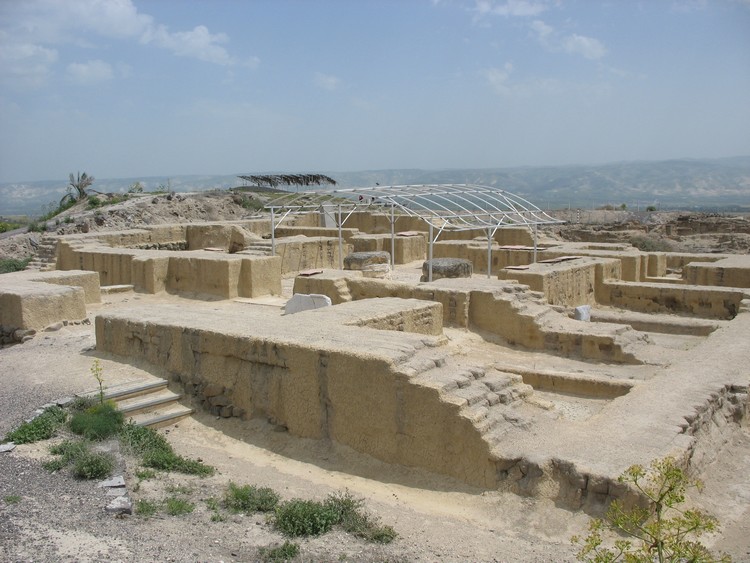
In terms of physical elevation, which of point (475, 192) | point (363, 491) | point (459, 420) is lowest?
point (363, 491)

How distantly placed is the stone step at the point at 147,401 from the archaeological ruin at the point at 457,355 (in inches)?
3.1

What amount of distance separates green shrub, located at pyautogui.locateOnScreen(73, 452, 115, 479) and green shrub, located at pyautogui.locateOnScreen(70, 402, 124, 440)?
750mm

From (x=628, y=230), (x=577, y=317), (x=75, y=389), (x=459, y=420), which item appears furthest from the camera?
(x=628, y=230)

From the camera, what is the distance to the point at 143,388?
318 inches

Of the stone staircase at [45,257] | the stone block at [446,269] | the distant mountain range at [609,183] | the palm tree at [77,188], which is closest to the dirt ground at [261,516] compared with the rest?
the stone block at [446,269]

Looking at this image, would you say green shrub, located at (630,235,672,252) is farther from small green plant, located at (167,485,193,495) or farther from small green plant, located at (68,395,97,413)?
small green plant, located at (167,485,193,495)

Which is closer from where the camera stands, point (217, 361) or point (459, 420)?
point (459, 420)

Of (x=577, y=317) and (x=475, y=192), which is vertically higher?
(x=475, y=192)

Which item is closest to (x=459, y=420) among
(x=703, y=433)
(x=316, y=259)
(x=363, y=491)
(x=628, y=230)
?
(x=363, y=491)

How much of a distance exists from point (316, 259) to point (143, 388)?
39.0ft

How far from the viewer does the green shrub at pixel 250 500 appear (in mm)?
5672

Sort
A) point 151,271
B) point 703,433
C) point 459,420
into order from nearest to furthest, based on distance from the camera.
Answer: point 459,420 < point 703,433 < point 151,271

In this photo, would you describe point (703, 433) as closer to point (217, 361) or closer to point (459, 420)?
point (459, 420)

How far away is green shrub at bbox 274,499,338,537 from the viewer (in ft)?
17.2
